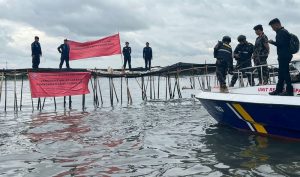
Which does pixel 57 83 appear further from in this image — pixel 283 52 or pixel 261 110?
pixel 283 52

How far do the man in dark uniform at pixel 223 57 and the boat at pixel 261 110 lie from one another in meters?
0.66

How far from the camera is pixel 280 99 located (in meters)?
8.26

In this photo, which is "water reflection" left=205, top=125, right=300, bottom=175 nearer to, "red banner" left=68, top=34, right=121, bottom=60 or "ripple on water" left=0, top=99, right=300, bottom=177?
"ripple on water" left=0, top=99, right=300, bottom=177

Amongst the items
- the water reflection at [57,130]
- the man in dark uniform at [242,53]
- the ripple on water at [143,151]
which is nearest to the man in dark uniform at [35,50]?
the water reflection at [57,130]

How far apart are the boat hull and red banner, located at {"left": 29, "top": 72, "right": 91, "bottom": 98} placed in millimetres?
9786

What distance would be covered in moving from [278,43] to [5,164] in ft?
20.3

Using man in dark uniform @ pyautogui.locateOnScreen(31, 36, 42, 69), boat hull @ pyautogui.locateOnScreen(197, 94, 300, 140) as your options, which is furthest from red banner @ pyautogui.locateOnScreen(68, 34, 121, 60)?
boat hull @ pyautogui.locateOnScreen(197, 94, 300, 140)

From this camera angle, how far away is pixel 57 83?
18.5 metres

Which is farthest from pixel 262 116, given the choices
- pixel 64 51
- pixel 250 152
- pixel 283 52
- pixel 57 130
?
pixel 64 51

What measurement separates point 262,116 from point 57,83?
38.9ft

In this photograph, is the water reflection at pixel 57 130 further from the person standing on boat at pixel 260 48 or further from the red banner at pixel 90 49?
the red banner at pixel 90 49

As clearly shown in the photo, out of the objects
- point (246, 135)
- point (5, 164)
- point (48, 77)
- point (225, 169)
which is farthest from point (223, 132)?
point (48, 77)

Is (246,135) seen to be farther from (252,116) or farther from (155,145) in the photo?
(155,145)

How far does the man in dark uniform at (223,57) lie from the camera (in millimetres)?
11062
